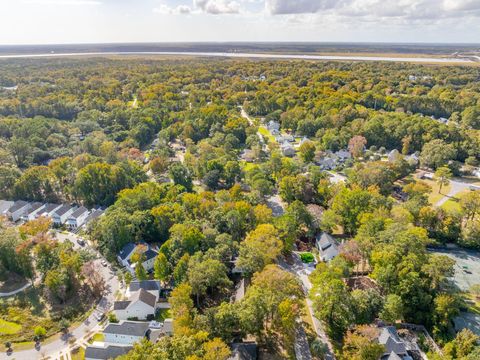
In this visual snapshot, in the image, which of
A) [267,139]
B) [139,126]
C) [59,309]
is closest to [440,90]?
[267,139]

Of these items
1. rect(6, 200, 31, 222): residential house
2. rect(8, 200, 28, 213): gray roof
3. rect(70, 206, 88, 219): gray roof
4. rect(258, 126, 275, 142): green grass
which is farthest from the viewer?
rect(258, 126, 275, 142): green grass

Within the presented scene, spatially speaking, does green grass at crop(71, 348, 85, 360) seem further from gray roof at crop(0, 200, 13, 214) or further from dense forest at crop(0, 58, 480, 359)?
gray roof at crop(0, 200, 13, 214)

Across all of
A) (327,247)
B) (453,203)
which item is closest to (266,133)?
(453,203)

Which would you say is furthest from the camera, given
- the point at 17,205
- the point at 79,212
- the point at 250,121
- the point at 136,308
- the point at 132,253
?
the point at 250,121

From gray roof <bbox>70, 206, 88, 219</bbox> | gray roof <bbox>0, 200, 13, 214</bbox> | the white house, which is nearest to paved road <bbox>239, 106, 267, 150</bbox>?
gray roof <bbox>70, 206, 88, 219</bbox>

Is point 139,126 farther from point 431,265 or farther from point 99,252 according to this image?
point 431,265

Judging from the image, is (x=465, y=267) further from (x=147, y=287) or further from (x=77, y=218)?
(x=77, y=218)
